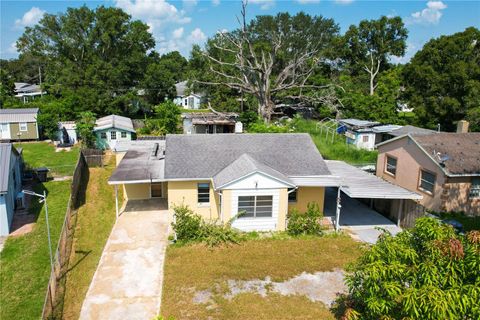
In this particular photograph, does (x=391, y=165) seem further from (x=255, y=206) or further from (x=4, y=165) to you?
(x=4, y=165)

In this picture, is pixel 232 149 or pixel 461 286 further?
pixel 232 149

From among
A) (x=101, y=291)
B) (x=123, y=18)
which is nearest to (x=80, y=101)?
(x=123, y=18)

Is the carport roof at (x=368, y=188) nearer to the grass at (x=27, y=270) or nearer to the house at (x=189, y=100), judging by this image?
the grass at (x=27, y=270)

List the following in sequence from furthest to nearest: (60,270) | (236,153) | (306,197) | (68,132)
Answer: (68,132) → (236,153) → (306,197) → (60,270)

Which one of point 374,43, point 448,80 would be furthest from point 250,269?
point 374,43

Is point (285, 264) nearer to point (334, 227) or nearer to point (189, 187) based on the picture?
point (334, 227)

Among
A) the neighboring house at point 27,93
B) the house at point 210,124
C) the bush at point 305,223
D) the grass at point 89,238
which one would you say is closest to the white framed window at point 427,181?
the bush at point 305,223

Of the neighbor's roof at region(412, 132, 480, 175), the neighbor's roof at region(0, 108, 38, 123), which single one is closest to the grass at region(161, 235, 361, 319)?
the neighbor's roof at region(412, 132, 480, 175)
